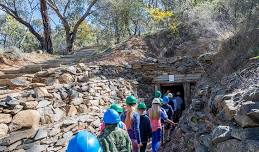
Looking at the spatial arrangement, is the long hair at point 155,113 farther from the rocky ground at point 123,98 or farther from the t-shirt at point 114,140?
the t-shirt at point 114,140

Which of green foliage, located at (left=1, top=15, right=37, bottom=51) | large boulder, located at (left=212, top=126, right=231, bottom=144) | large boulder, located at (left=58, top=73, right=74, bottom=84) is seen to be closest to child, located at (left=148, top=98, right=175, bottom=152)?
large boulder, located at (left=212, top=126, right=231, bottom=144)

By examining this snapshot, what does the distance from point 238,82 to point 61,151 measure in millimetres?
3509

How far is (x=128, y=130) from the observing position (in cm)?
577

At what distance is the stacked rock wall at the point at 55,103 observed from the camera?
6.26m

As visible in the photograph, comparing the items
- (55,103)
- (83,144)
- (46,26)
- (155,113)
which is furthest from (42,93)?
(46,26)

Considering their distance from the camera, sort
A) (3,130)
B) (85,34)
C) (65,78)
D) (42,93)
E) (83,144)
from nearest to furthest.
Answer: (83,144), (3,130), (42,93), (65,78), (85,34)

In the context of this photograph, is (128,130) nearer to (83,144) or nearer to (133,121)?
(133,121)

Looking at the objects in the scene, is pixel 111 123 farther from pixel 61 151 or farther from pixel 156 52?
pixel 156 52

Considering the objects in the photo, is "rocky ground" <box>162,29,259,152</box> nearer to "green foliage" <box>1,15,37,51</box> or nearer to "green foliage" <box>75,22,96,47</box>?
"green foliage" <box>75,22,96,47</box>

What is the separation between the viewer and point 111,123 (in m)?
3.71

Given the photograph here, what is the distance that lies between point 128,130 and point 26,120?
1930mm

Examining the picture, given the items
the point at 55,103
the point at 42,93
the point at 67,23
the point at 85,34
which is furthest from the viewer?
the point at 85,34

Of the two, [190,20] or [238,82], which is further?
[190,20]

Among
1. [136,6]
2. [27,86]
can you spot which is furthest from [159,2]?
[27,86]
